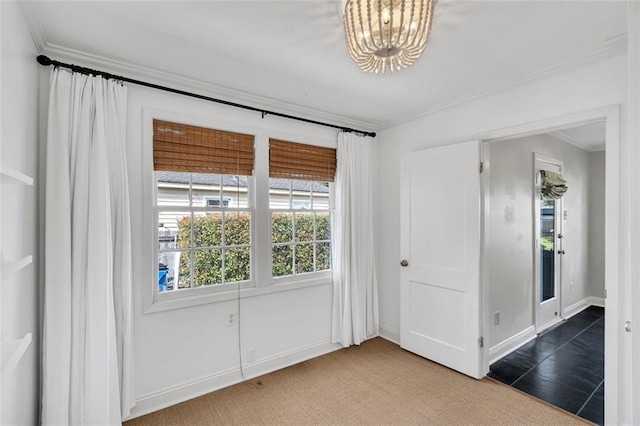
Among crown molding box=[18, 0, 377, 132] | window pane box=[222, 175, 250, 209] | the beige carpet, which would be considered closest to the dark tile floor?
the beige carpet

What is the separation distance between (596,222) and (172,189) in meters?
6.31

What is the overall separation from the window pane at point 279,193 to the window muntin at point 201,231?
0.25 metres

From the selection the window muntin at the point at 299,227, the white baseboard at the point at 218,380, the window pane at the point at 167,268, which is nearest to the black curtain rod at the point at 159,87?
the window muntin at the point at 299,227

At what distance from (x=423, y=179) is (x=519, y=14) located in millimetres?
1632

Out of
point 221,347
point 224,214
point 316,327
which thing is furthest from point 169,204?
point 316,327

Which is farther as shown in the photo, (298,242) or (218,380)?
(298,242)

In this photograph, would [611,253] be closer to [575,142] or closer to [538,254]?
[538,254]

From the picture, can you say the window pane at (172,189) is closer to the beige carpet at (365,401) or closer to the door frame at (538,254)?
the beige carpet at (365,401)

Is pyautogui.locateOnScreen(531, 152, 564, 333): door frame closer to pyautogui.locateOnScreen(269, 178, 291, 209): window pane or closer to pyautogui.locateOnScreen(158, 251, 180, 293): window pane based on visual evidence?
pyautogui.locateOnScreen(269, 178, 291, 209): window pane

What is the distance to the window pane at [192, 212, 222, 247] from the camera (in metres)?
2.58

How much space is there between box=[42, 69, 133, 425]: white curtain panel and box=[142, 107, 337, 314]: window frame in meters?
0.20

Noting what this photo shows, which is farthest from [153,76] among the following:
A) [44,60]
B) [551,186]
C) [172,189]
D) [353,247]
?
[551,186]

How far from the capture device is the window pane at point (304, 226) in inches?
125

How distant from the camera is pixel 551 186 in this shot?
150 inches
